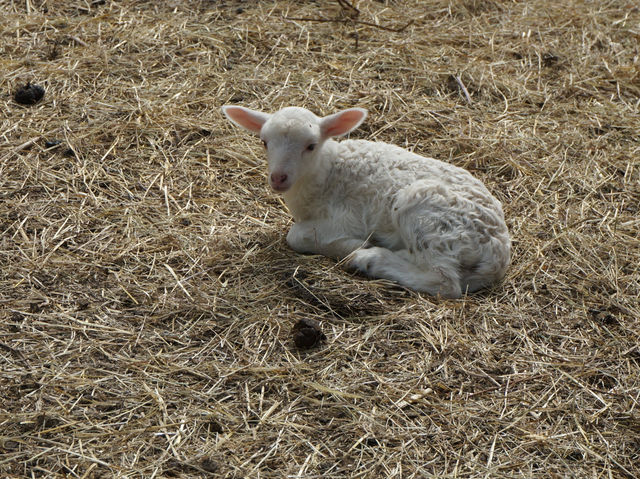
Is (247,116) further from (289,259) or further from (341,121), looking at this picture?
(289,259)

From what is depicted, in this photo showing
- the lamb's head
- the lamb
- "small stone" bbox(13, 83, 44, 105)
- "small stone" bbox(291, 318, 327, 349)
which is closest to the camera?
"small stone" bbox(291, 318, 327, 349)

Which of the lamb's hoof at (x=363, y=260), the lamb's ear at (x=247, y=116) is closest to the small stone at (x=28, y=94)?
the lamb's ear at (x=247, y=116)

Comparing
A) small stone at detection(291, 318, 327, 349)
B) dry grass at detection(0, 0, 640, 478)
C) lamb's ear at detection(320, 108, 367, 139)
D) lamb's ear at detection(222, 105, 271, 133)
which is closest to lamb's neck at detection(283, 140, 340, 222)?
lamb's ear at detection(320, 108, 367, 139)

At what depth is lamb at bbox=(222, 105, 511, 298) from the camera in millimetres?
4793

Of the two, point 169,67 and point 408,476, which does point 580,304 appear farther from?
point 169,67

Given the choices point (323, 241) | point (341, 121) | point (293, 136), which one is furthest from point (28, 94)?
point (323, 241)

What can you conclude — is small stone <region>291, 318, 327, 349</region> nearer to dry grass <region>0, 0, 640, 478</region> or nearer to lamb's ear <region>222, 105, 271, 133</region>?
dry grass <region>0, 0, 640, 478</region>

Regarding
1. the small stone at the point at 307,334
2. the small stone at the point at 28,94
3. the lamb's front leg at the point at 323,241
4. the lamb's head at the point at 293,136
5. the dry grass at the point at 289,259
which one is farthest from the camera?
the small stone at the point at 28,94

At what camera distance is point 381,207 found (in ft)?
16.9

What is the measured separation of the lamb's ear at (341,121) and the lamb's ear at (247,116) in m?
0.37

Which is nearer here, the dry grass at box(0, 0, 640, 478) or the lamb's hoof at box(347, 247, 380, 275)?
the dry grass at box(0, 0, 640, 478)

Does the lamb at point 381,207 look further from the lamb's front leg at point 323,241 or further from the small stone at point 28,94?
the small stone at point 28,94

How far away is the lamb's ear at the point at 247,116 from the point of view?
5.23 metres

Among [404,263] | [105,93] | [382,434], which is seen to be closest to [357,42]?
[105,93]
